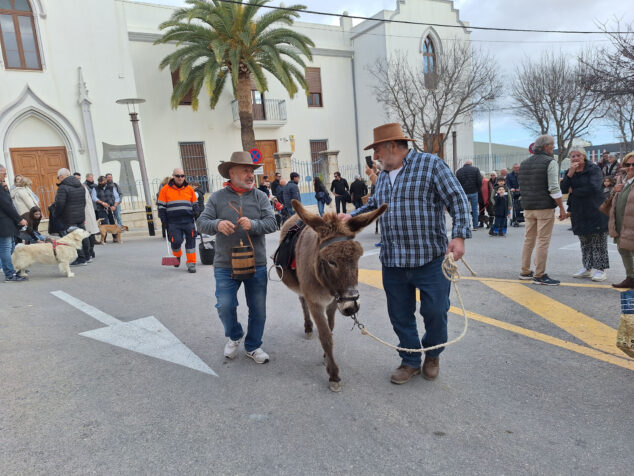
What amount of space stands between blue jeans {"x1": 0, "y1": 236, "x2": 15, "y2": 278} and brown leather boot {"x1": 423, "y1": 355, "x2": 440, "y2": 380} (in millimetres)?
7794

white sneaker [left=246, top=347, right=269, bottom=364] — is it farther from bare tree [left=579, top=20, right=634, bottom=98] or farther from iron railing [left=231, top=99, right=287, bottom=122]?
iron railing [left=231, top=99, right=287, bottom=122]

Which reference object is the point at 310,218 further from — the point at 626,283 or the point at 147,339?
the point at 626,283

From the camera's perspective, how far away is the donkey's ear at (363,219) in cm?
307

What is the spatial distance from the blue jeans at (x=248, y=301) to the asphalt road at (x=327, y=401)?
27 centimetres

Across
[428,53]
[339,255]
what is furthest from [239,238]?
[428,53]


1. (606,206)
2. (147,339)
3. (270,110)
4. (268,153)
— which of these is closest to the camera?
(147,339)

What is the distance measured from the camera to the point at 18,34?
16.9 m

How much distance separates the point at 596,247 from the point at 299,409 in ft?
17.2

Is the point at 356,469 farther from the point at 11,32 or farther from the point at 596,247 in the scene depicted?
the point at 11,32

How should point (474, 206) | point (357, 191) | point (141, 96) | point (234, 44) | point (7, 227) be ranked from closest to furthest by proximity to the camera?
point (7, 227), point (474, 206), point (357, 191), point (234, 44), point (141, 96)

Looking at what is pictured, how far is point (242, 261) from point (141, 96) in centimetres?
2232

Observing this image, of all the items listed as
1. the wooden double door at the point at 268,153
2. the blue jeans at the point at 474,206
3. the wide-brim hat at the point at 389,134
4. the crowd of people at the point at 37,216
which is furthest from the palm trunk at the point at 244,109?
the wide-brim hat at the point at 389,134

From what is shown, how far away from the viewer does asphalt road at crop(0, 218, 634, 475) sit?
97.2 inches

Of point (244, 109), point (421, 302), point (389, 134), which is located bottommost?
point (421, 302)
